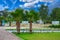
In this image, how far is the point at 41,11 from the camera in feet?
125

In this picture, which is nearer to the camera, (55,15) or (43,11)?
(55,15)

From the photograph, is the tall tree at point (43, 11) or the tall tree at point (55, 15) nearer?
the tall tree at point (55, 15)

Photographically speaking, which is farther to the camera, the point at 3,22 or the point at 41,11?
the point at 41,11

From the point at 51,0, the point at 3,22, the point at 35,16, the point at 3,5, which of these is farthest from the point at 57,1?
the point at 35,16

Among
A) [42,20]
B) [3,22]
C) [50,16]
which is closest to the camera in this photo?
[3,22]

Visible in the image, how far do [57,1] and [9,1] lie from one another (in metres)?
11.9

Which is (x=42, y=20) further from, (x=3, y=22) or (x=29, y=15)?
(x=29, y=15)

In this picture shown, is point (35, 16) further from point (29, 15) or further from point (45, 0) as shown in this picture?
point (45, 0)

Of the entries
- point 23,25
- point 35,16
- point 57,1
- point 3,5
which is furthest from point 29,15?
point 57,1

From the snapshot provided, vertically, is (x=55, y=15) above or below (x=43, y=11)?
below

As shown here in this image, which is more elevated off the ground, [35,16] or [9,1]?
[9,1]

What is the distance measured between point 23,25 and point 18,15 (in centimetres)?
1256

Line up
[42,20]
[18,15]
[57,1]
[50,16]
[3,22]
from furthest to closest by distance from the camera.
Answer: [57,1]
[50,16]
[42,20]
[3,22]
[18,15]

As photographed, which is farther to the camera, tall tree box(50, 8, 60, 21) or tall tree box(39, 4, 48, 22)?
tall tree box(39, 4, 48, 22)
